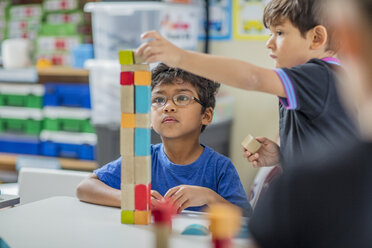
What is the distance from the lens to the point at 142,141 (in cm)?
73

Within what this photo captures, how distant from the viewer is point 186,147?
1.02 metres

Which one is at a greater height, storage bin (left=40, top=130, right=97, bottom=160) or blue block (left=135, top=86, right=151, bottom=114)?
blue block (left=135, top=86, right=151, bottom=114)

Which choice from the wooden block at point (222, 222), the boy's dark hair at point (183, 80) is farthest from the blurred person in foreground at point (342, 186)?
the boy's dark hair at point (183, 80)

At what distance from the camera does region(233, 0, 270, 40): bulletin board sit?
7.38ft

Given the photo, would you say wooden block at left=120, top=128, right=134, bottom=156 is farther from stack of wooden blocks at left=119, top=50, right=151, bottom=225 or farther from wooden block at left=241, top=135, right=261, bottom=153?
wooden block at left=241, top=135, right=261, bottom=153

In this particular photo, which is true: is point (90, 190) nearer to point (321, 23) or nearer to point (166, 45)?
point (166, 45)

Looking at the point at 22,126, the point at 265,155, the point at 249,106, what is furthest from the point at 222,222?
the point at 22,126

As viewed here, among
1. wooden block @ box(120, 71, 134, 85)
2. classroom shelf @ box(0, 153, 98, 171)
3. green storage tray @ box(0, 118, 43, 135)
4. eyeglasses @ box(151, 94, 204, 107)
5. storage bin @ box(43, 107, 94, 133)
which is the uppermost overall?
wooden block @ box(120, 71, 134, 85)

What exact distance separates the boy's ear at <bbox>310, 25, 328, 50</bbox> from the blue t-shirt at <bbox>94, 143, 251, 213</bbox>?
0.98 ft

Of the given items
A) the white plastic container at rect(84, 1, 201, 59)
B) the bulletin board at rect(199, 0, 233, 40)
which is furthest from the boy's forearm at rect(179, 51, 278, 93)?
the bulletin board at rect(199, 0, 233, 40)

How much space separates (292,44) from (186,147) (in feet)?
1.05

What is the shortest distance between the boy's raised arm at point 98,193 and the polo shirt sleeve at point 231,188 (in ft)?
0.70

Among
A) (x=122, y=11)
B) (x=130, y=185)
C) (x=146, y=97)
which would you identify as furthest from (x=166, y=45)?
(x=122, y=11)

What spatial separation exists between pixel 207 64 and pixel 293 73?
6.0 inches
